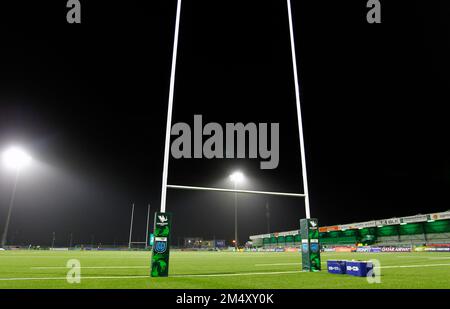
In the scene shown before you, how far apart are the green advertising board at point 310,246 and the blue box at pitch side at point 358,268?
1029mm

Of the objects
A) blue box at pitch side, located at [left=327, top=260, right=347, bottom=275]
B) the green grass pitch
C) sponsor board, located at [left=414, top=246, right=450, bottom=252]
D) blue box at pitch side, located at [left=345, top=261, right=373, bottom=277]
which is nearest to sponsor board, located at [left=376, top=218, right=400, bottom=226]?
sponsor board, located at [left=414, top=246, right=450, bottom=252]

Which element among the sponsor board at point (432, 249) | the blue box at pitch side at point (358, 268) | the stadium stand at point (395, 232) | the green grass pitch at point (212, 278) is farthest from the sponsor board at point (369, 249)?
the blue box at pitch side at point (358, 268)

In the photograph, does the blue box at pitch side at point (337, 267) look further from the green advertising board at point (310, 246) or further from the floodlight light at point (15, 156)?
the floodlight light at point (15, 156)

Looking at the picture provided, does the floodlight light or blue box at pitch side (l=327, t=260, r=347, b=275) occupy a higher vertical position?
the floodlight light

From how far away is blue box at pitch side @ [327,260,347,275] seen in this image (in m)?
6.34

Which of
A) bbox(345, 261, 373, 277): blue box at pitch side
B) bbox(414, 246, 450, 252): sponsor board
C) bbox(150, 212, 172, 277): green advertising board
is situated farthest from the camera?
bbox(414, 246, 450, 252): sponsor board

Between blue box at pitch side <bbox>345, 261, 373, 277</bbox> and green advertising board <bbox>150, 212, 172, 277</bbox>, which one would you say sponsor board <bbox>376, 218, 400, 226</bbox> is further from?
green advertising board <bbox>150, 212, 172, 277</bbox>

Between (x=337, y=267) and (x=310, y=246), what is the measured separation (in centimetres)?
97

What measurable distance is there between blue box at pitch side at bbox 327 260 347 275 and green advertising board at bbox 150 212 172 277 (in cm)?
366

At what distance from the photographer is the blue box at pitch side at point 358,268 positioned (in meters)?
5.70

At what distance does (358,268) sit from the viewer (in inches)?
229

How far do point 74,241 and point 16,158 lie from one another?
52911 millimetres
